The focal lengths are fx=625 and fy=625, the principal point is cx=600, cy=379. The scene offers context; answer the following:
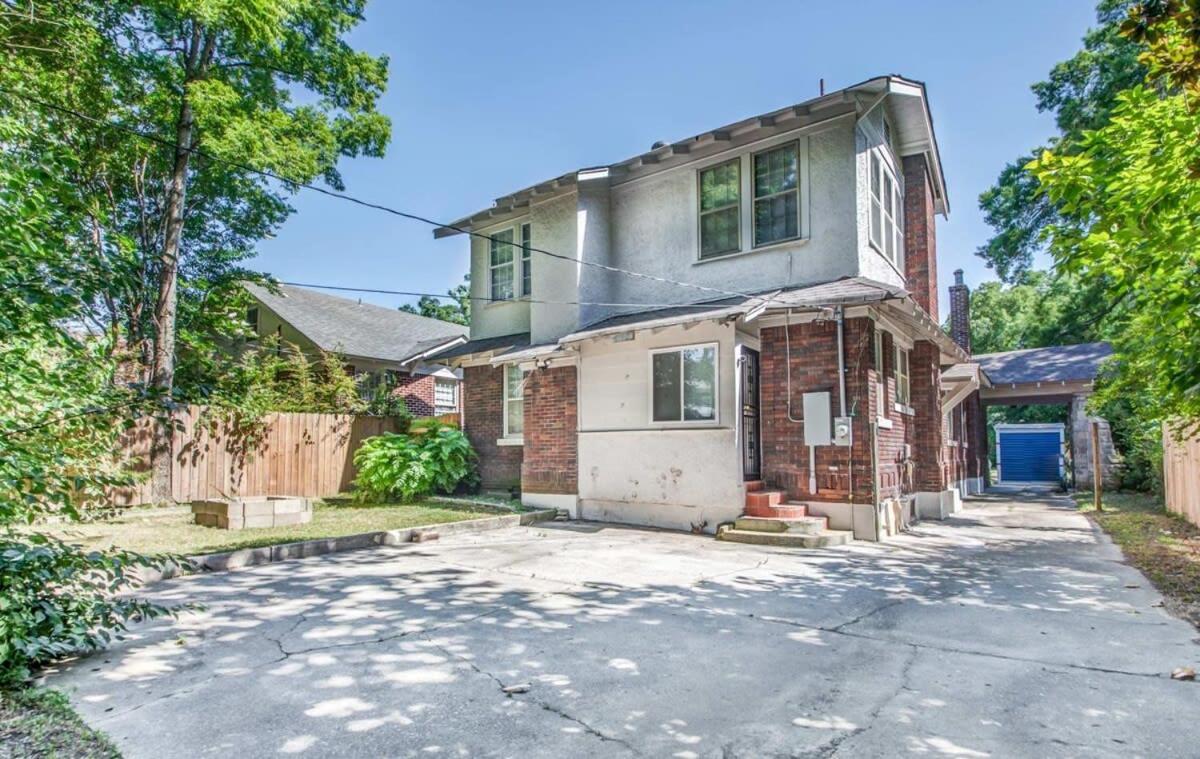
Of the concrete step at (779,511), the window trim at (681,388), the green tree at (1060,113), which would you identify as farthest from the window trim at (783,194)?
the green tree at (1060,113)

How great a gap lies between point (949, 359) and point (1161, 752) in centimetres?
1161

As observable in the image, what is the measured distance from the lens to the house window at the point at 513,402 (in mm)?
12841

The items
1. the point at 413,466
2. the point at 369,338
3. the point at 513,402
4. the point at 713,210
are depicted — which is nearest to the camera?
the point at 713,210

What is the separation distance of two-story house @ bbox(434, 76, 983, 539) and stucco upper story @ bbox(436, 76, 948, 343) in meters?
0.03

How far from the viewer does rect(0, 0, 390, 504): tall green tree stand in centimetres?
1208

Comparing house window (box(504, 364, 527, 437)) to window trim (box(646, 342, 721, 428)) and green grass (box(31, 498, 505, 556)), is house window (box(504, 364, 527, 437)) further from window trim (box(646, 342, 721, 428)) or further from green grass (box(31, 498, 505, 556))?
window trim (box(646, 342, 721, 428))

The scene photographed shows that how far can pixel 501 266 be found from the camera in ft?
45.4

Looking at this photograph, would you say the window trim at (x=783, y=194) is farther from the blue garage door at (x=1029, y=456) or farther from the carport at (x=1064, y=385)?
the blue garage door at (x=1029, y=456)

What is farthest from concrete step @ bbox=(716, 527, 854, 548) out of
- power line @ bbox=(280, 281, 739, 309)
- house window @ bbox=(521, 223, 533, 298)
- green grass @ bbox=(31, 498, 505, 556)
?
house window @ bbox=(521, 223, 533, 298)

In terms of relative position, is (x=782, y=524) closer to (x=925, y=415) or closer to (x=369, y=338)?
(x=925, y=415)

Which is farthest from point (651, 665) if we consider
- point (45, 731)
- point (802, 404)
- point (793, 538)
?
point (802, 404)

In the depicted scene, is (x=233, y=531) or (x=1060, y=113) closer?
(x=233, y=531)

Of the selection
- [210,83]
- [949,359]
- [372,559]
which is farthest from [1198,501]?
[210,83]

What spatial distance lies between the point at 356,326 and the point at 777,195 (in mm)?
15878
